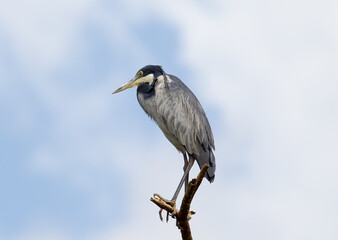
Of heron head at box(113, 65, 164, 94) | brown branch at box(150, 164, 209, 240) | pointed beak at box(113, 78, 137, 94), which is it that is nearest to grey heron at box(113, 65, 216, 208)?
heron head at box(113, 65, 164, 94)

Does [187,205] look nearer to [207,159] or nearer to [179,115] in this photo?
[207,159]

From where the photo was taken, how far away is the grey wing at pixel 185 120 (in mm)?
7449

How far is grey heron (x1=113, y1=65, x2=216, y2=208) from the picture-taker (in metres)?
7.46

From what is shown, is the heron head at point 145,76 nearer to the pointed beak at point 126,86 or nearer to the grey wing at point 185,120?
the pointed beak at point 126,86

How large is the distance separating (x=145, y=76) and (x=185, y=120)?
3.20 feet

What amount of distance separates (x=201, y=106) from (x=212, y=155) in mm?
870

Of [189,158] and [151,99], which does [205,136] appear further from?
[151,99]

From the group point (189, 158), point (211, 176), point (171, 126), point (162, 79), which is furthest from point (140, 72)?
point (211, 176)

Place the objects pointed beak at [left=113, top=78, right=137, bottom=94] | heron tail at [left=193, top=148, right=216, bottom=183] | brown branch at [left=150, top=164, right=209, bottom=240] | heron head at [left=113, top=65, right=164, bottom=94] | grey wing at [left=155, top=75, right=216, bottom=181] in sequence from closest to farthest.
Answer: brown branch at [left=150, top=164, right=209, bottom=240] < heron tail at [left=193, top=148, right=216, bottom=183] < grey wing at [left=155, top=75, right=216, bottom=181] < heron head at [left=113, top=65, right=164, bottom=94] < pointed beak at [left=113, top=78, right=137, bottom=94]

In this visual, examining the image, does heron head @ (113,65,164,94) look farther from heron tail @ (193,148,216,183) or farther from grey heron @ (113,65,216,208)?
heron tail @ (193,148,216,183)

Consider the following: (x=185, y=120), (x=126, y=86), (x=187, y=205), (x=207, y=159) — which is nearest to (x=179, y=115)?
(x=185, y=120)

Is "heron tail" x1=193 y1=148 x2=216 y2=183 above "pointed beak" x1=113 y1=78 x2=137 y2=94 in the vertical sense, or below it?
below

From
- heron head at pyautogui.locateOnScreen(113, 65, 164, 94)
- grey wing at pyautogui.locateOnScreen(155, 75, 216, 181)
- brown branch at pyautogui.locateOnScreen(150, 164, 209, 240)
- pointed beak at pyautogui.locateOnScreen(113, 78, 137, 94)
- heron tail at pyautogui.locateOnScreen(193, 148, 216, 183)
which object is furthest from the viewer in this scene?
pointed beak at pyautogui.locateOnScreen(113, 78, 137, 94)

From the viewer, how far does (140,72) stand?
8.09m
